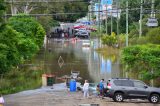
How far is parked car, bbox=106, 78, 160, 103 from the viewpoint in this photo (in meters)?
36.2

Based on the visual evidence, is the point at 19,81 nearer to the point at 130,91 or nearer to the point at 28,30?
the point at 28,30

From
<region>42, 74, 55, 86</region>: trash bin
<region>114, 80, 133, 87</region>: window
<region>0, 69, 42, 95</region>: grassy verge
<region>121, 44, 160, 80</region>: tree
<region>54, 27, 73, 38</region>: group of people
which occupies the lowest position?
<region>54, 27, 73, 38</region>: group of people

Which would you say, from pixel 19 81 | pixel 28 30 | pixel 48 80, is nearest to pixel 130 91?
pixel 48 80

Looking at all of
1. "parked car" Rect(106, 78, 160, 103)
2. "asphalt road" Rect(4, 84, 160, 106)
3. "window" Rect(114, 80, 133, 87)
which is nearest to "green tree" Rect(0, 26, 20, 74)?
"asphalt road" Rect(4, 84, 160, 106)

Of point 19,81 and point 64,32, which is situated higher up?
point 19,81

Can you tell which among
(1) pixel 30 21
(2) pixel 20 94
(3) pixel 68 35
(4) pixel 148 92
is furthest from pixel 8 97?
(3) pixel 68 35

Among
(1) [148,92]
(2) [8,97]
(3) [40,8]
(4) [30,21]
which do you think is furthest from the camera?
(3) [40,8]

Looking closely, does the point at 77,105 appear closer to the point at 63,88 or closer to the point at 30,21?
the point at 63,88

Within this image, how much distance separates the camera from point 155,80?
45031mm

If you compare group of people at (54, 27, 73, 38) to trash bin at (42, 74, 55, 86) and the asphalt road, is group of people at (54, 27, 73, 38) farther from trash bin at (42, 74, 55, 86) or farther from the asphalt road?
the asphalt road

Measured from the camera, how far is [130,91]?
3634cm

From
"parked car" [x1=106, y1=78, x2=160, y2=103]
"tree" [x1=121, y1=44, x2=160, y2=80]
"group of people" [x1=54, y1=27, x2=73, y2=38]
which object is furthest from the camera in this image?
"group of people" [x1=54, y1=27, x2=73, y2=38]

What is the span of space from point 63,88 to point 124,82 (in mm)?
10105

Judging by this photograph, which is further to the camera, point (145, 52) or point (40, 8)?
point (40, 8)
